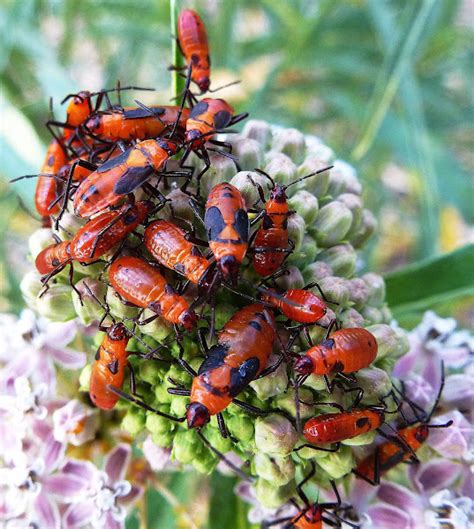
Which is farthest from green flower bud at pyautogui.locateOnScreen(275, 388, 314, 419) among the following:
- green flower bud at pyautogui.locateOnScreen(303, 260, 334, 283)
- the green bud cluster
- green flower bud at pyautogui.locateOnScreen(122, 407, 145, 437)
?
green flower bud at pyautogui.locateOnScreen(122, 407, 145, 437)

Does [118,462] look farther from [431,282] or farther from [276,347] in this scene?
[431,282]

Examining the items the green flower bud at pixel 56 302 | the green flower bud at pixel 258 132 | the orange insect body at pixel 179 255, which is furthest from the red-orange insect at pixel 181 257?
the green flower bud at pixel 258 132

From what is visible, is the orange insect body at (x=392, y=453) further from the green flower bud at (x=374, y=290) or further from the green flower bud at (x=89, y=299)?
the green flower bud at (x=89, y=299)

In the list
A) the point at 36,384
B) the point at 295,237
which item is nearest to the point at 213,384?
the point at 295,237

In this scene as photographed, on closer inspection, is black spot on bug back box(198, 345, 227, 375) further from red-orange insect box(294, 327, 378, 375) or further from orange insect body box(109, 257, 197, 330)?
red-orange insect box(294, 327, 378, 375)

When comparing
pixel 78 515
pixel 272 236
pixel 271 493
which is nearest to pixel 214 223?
pixel 272 236

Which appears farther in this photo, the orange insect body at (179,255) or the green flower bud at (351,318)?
the green flower bud at (351,318)
